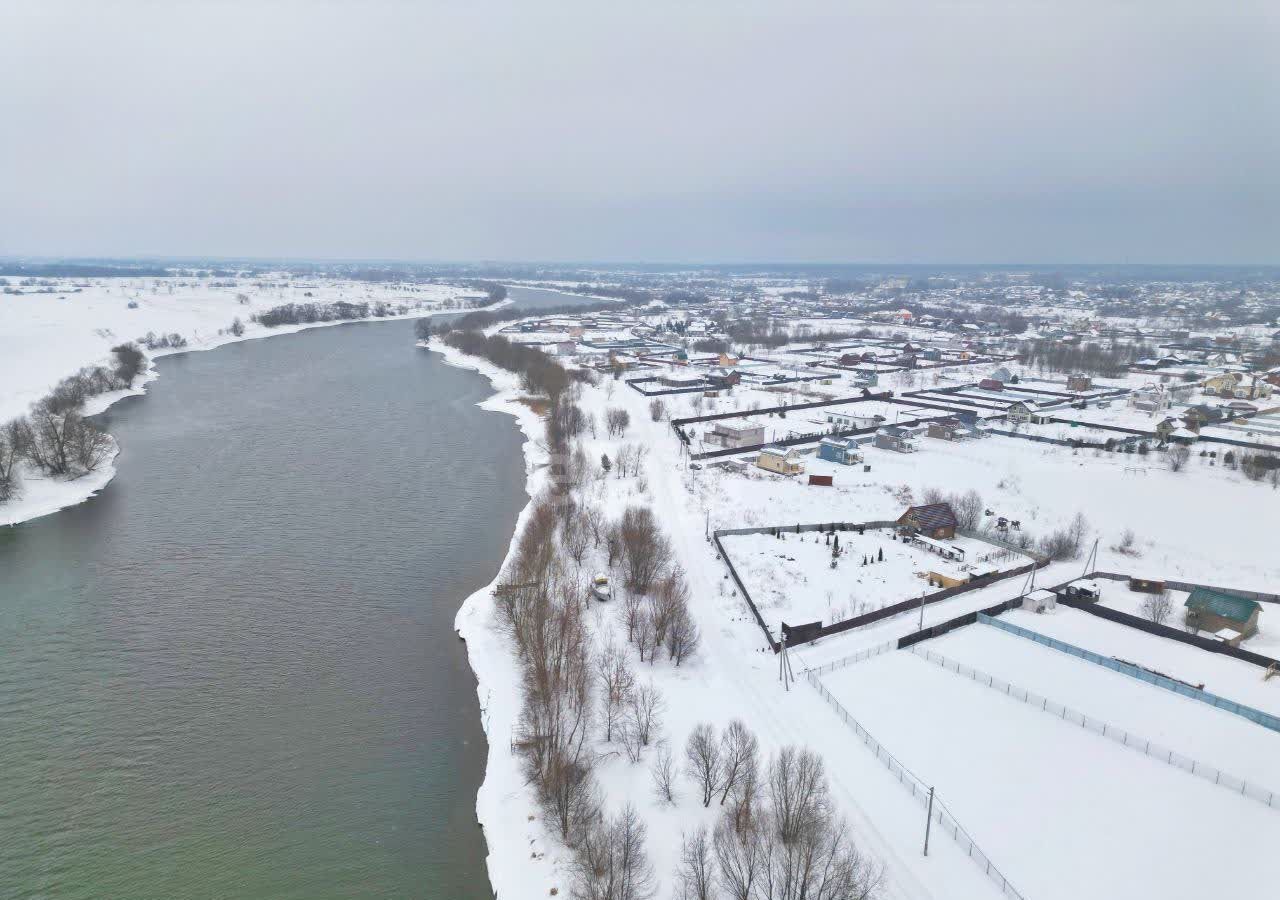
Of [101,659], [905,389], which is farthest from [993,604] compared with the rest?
[905,389]

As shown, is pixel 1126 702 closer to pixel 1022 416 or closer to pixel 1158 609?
pixel 1158 609

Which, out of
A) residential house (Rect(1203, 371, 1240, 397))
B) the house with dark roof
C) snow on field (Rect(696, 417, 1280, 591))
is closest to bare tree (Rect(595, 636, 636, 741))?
snow on field (Rect(696, 417, 1280, 591))

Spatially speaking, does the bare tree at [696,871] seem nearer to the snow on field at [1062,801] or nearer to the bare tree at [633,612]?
the snow on field at [1062,801]

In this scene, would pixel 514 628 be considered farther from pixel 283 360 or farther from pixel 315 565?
pixel 283 360

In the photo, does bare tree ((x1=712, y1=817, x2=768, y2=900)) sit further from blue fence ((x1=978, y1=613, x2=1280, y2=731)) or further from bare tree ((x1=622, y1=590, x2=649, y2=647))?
blue fence ((x1=978, y1=613, x2=1280, y2=731))

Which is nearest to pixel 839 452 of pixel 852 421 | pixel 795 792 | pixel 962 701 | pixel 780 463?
pixel 780 463
